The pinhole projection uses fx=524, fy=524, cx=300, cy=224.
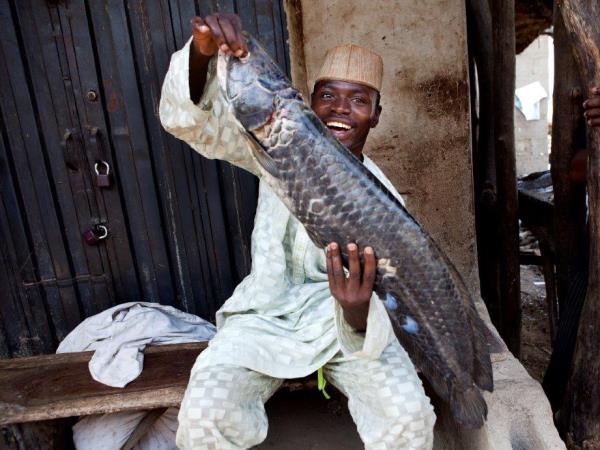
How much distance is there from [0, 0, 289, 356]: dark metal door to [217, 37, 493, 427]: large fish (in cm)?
142

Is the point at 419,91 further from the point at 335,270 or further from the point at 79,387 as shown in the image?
the point at 79,387

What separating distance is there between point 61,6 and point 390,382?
7.94 feet

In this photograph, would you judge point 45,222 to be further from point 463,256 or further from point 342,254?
point 463,256

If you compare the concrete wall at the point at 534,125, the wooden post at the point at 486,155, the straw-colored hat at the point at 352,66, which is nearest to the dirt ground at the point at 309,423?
the straw-colored hat at the point at 352,66

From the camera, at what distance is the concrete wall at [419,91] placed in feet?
9.38

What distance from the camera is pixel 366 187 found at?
60.3 inches

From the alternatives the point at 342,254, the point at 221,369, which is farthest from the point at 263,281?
the point at 342,254

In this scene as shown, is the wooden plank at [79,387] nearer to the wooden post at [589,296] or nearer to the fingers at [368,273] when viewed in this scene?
the fingers at [368,273]

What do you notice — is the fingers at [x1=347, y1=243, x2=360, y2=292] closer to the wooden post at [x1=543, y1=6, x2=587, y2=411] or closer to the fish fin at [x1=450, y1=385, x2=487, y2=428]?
the fish fin at [x1=450, y1=385, x2=487, y2=428]

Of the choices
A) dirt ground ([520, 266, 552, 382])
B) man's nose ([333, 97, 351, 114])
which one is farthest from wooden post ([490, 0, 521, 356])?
man's nose ([333, 97, 351, 114])

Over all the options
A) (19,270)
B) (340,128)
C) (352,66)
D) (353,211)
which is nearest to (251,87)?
(353,211)

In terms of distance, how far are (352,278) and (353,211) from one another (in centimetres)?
21

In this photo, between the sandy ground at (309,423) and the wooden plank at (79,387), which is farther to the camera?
the sandy ground at (309,423)

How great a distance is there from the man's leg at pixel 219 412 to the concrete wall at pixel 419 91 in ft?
5.49
